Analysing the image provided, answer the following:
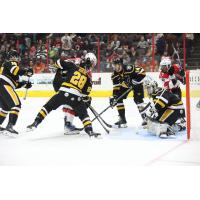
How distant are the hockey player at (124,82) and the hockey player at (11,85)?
2.23 ft

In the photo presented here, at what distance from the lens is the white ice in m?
3.42

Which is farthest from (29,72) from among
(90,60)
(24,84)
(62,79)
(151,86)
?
(151,86)

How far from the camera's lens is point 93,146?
3.69 metres

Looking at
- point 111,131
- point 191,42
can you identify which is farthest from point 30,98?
point 191,42

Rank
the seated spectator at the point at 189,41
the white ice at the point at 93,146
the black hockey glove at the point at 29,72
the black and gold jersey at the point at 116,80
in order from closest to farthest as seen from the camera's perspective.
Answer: the white ice at the point at 93,146 < the seated spectator at the point at 189,41 < the black hockey glove at the point at 29,72 < the black and gold jersey at the point at 116,80

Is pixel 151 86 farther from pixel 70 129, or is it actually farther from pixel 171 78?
pixel 70 129

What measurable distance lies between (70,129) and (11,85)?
0.59 meters

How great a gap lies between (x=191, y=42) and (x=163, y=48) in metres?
0.27

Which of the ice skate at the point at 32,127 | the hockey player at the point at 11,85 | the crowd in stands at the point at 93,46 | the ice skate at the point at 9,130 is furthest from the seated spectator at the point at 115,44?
the ice skate at the point at 9,130

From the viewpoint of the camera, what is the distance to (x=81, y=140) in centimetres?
380

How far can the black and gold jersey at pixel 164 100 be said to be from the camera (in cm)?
407

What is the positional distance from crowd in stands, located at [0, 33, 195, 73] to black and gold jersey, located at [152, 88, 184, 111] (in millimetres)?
197

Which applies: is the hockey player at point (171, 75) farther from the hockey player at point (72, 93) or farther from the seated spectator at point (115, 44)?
the hockey player at point (72, 93)

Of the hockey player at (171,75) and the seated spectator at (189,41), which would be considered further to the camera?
the hockey player at (171,75)
